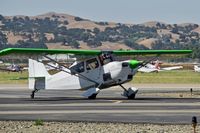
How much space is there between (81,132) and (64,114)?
544 cm

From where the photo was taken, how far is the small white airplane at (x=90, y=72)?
31281mm

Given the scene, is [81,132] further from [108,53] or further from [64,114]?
[108,53]

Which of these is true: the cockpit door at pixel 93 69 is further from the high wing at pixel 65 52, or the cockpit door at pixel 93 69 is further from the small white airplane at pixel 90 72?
the high wing at pixel 65 52

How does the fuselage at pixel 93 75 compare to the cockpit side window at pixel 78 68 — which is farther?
the cockpit side window at pixel 78 68

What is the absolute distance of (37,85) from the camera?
33.0 meters

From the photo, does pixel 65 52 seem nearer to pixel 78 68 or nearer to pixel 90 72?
pixel 78 68

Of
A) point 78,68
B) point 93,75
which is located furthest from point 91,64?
point 78,68

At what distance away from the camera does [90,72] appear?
3231 centimetres

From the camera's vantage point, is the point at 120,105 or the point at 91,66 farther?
the point at 91,66

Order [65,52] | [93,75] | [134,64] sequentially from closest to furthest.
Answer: [134,64], [65,52], [93,75]

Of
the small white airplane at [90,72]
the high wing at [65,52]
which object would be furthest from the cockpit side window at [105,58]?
the high wing at [65,52]

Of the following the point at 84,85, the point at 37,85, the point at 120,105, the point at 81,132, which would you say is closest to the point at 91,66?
the point at 84,85

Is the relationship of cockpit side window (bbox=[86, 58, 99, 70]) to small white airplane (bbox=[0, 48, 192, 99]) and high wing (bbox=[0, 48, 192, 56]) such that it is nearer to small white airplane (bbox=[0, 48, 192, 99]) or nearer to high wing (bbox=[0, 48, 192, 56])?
small white airplane (bbox=[0, 48, 192, 99])

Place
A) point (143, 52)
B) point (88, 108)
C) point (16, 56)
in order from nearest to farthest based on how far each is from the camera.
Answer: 1. point (88, 108)
2. point (16, 56)
3. point (143, 52)
